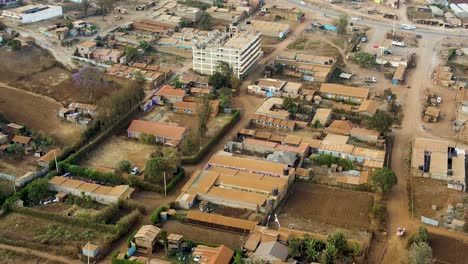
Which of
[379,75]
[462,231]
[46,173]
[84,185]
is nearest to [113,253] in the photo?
[84,185]

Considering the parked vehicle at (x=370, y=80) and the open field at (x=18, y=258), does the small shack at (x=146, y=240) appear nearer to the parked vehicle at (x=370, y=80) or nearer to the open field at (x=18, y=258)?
the open field at (x=18, y=258)

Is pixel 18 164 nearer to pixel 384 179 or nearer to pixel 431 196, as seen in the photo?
pixel 384 179

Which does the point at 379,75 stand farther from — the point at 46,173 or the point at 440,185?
the point at 46,173

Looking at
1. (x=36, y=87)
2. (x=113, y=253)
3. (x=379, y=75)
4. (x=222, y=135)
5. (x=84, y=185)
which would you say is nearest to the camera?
(x=113, y=253)

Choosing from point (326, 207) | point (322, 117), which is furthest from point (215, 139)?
point (326, 207)

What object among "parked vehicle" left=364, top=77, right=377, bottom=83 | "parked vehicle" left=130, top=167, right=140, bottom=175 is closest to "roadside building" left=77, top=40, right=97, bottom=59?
"parked vehicle" left=130, top=167, right=140, bottom=175

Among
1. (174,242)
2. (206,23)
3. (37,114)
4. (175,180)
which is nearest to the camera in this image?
(174,242)
